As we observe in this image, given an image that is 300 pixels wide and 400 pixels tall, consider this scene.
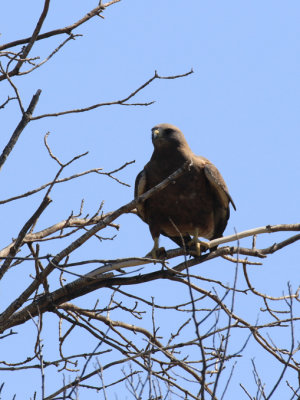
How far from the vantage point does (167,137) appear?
21.5ft

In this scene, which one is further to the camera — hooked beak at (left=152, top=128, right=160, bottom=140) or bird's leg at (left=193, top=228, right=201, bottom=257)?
hooked beak at (left=152, top=128, right=160, bottom=140)

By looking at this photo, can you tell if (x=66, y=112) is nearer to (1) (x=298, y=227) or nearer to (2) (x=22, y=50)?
(2) (x=22, y=50)

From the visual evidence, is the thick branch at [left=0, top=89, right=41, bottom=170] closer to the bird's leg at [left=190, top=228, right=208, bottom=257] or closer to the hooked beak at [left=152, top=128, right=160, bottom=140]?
the bird's leg at [left=190, top=228, right=208, bottom=257]

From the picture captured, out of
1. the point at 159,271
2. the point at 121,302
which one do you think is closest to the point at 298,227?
the point at 159,271

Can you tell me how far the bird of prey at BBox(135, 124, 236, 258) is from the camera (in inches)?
241

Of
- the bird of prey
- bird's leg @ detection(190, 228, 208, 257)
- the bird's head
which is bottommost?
bird's leg @ detection(190, 228, 208, 257)

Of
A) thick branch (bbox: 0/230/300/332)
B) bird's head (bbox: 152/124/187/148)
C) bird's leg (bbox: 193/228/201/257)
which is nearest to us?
thick branch (bbox: 0/230/300/332)

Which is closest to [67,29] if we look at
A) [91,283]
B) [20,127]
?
[20,127]

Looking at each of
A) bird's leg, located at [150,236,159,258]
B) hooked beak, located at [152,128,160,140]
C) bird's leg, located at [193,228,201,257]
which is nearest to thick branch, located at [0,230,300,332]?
bird's leg, located at [193,228,201,257]

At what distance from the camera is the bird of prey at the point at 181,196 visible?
6121 mm

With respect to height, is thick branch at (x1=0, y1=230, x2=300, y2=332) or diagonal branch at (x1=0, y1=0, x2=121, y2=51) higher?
diagonal branch at (x1=0, y1=0, x2=121, y2=51)

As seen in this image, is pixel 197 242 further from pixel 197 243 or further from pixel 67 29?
pixel 67 29

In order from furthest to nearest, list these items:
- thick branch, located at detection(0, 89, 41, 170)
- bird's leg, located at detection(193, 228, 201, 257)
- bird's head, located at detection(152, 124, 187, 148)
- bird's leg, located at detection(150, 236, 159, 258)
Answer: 1. bird's head, located at detection(152, 124, 187, 148)
2. bird's leg, located at detection(150, 236, 159, 258)
3. bird's leg, located at detection(193, 228, 201, 257)
4. thick branch, located at detection(0, 89, 41, 170)

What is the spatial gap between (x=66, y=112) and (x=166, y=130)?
2.39m
